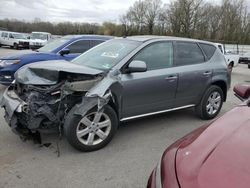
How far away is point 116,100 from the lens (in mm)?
4109

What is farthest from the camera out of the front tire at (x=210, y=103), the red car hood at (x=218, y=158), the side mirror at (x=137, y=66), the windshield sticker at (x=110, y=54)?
the front tire at (x=210, y=103)

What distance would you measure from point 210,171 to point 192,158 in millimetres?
199

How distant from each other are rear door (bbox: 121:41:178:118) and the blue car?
3.72 meters

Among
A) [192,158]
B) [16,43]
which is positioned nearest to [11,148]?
[192,158]

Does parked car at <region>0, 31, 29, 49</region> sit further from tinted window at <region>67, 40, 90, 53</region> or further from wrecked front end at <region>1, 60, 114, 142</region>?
wrecked front end at <region>1, 60, 114, 142</region>

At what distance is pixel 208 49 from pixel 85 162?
353 centimetres

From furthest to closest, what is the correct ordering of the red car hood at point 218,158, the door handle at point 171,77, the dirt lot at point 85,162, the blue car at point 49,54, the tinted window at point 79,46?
the tinted window at point 79,46, the blue car at point 49,54, the door handle at point 171,77, the dirt lot at point 85,162, the red car hood at point 218,158

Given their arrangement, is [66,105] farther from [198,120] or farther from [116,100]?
[198,120]

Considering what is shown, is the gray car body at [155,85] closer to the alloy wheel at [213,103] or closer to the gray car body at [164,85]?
the gray car body at [164,85]

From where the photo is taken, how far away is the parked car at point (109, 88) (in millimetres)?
3736

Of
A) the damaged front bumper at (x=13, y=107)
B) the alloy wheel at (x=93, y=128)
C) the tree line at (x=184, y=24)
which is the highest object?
the tree line at (x=184, y=24)

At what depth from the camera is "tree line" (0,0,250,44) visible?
44844 millimetres

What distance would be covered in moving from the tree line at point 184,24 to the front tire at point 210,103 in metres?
37.7

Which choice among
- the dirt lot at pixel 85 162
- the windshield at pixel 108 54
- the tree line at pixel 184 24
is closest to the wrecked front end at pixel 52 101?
the dirt lot at pixel 85 162
